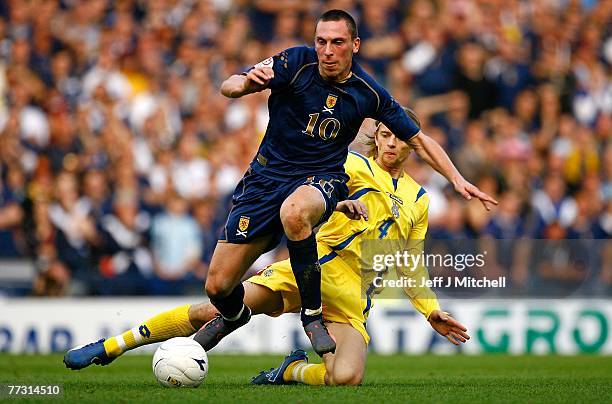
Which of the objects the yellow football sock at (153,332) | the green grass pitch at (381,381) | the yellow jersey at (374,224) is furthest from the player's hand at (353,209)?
the yellow football sock at (153,332)

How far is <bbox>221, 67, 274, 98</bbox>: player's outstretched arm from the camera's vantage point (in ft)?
24.3

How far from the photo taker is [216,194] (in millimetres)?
15250

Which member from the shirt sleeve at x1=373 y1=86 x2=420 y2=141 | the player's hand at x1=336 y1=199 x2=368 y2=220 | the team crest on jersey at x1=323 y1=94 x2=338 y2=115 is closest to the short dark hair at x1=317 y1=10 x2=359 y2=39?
the team crest on jersey at x1=323 y1=94 x2=338 y2=115

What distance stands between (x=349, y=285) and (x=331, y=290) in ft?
0.58

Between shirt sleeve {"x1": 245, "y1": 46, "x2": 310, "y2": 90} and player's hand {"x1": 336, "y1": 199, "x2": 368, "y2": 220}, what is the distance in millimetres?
994

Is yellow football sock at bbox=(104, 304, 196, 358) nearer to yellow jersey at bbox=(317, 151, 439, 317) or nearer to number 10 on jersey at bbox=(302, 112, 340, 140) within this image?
yellow jersey at bbox=(317, 151, 439, 317)

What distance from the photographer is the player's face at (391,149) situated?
9102mm

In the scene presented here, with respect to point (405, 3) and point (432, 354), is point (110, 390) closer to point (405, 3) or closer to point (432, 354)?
point (432, 354)

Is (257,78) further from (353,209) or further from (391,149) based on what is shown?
(391,149)

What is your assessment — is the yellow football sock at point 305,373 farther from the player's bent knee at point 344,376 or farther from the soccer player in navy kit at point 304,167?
the soccer player in navy kit at point 304,167

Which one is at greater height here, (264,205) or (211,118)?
(211,118)

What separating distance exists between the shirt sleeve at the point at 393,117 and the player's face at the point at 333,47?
0.41m

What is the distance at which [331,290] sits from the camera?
8.80 metres

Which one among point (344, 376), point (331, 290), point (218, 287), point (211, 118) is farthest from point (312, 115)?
point (211, 118)
